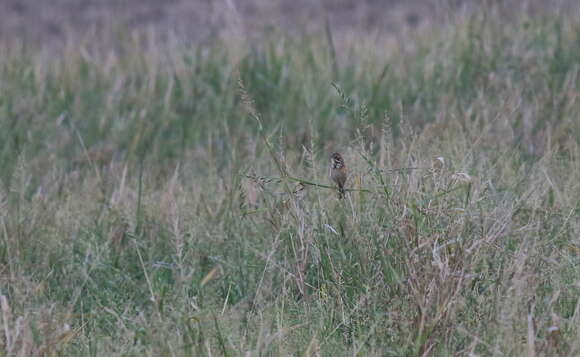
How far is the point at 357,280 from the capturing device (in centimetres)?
202

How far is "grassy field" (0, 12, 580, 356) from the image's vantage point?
1831 millimetres

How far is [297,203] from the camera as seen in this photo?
82.4 inches

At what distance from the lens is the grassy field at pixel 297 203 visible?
6.01ft

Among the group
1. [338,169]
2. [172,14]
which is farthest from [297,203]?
[172,14]

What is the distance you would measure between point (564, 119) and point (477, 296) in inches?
62.4

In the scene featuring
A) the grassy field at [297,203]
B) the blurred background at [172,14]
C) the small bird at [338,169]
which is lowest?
the blurred background at [172,14]

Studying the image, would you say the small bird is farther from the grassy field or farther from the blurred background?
the blurred background

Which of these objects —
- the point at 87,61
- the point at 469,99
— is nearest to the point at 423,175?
the point at 469,99

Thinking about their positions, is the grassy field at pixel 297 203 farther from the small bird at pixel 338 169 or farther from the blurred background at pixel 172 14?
the blurred background at pixel 172 14

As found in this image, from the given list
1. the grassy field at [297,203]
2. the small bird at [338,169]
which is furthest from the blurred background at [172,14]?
the small bird at [338,169]

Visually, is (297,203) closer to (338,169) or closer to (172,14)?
(338,169)

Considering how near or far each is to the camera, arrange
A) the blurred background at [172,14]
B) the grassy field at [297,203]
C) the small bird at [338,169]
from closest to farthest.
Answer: the grassy field at [297,203], the small bird at [338,169], the blurred background at [172,14]

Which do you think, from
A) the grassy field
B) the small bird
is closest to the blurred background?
the grassy field

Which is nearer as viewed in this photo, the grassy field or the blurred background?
the grassy field
